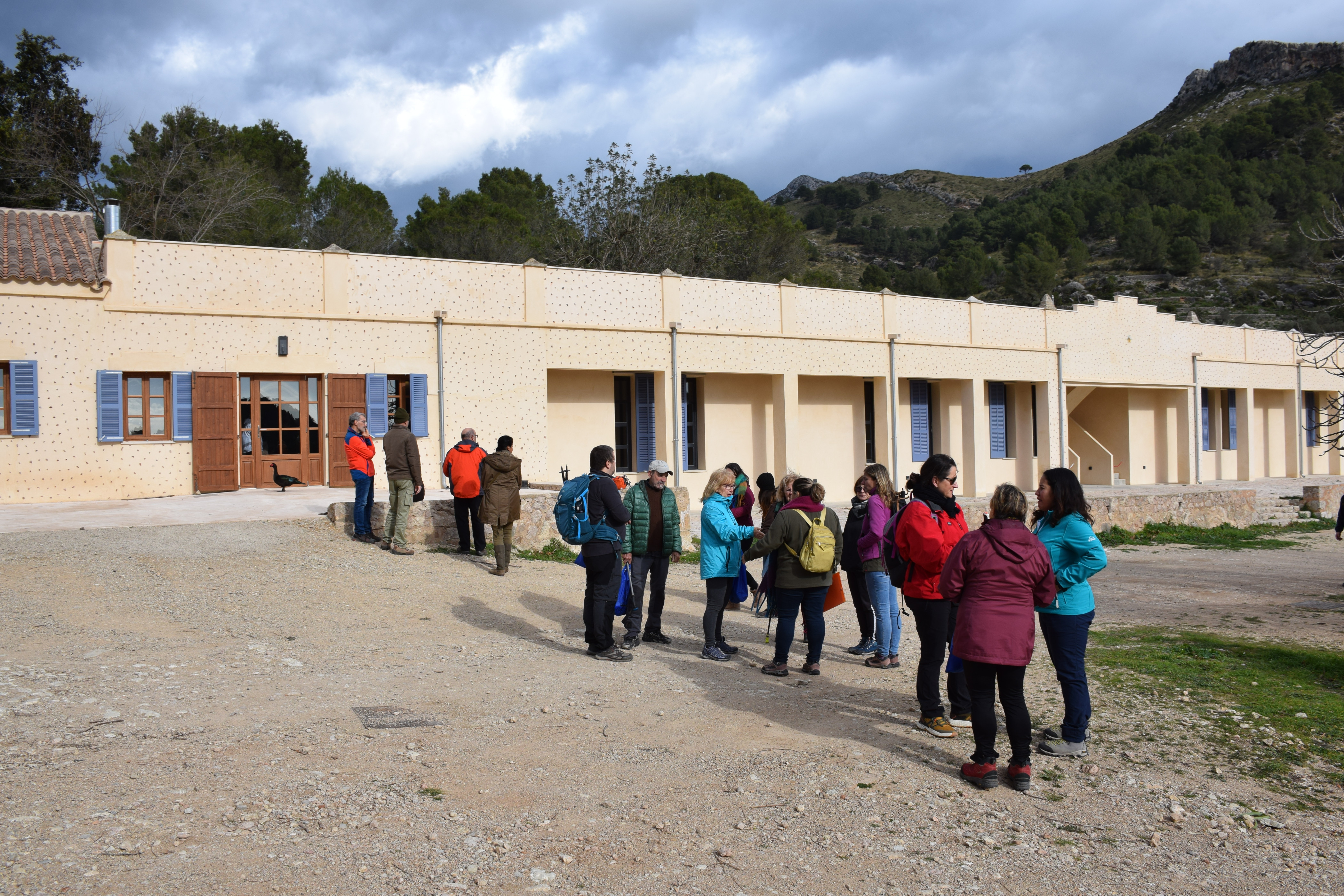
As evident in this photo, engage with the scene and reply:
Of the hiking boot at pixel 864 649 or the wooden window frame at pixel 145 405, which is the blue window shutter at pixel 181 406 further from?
the hiking boot at pixel 864 649

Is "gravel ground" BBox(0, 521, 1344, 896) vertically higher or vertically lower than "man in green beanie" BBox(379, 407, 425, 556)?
lower

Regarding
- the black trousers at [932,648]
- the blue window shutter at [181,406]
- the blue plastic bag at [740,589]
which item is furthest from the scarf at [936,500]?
the blue window shutter at [181,406]

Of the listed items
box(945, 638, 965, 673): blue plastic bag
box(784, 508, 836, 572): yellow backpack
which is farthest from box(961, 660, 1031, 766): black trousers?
box(784, 508, 836, 572): yellow backpack

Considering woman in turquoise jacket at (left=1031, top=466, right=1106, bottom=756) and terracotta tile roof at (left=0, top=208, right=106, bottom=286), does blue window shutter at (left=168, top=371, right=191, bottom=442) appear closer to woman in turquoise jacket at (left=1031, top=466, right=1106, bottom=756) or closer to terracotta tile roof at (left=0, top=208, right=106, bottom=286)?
terracotta tile roof at (left=0, top=208, right=106, bottom=286)

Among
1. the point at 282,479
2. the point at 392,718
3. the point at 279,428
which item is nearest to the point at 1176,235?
the point at 279,428

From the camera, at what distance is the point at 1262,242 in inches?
2327

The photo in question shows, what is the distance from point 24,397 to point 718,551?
1288 centimetres

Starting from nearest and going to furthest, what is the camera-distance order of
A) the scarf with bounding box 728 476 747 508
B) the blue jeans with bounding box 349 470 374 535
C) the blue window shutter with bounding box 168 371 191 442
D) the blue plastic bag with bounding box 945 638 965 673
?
1. the blue plastic bag with bounding box 945 638 965 673
2. the scarf with bounding box 728 476 747 508
3. the blue jeans with bounding box 349 470 374 535
4. the blue window shutter with bounding box 168 371 191 442

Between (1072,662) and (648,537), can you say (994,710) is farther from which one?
(648,537)

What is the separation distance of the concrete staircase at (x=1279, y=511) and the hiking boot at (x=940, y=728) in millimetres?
22500

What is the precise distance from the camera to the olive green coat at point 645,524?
836cm

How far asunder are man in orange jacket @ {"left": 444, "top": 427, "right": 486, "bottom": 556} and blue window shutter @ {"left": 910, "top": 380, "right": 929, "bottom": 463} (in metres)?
15.6

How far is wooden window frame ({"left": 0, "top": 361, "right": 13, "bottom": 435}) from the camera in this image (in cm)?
1493

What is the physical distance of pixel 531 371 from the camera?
18969mm
